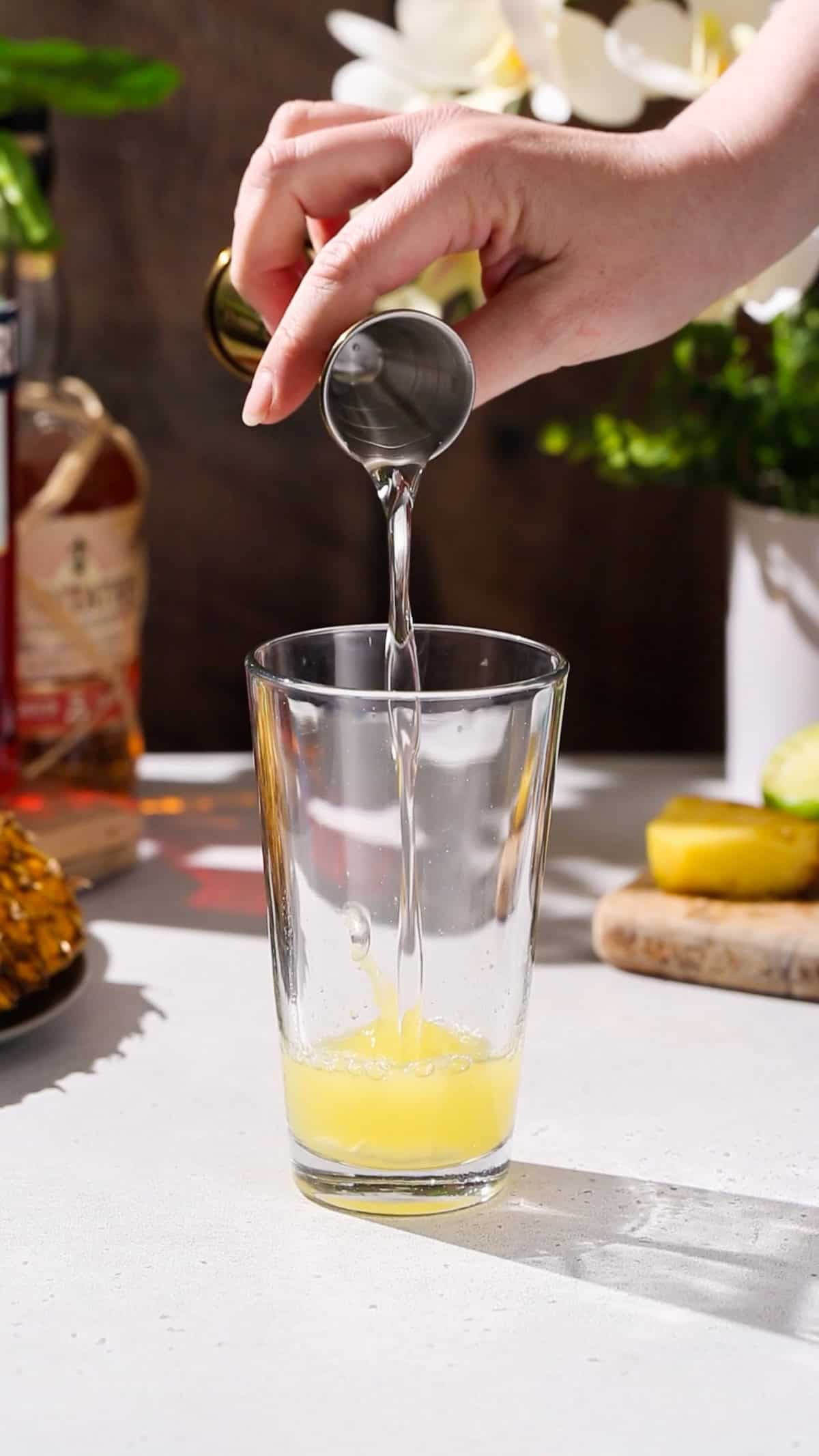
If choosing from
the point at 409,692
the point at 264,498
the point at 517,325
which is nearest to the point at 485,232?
the point at 517,325

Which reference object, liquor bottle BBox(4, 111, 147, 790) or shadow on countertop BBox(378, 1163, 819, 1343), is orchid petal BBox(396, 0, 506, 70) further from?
shadow on countertop BBox(378, 1163, 819, 1343)

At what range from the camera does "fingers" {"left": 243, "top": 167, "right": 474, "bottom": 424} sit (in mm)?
640

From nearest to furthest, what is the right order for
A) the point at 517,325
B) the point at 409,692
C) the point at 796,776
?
the point at 409,692
the point at 517,325
the point at 796,776

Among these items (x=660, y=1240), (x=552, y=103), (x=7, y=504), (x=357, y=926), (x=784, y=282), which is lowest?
(x=660, y=1240)

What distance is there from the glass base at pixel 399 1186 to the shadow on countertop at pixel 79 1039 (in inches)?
6.0

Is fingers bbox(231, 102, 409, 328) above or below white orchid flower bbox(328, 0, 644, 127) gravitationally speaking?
below

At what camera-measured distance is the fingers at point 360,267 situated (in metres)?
0.64

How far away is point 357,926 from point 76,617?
0.48 metres

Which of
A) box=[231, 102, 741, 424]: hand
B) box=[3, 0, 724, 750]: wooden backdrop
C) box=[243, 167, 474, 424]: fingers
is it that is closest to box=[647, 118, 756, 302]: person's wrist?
box=[231, 102, 741, 424]: hand

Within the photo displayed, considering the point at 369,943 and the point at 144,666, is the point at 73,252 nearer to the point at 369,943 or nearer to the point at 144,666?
the point at 144,666

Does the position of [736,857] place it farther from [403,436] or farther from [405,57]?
[405,57]

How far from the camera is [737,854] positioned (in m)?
0.89

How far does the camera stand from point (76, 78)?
1.09 metres

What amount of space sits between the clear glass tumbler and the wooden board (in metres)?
0.36
